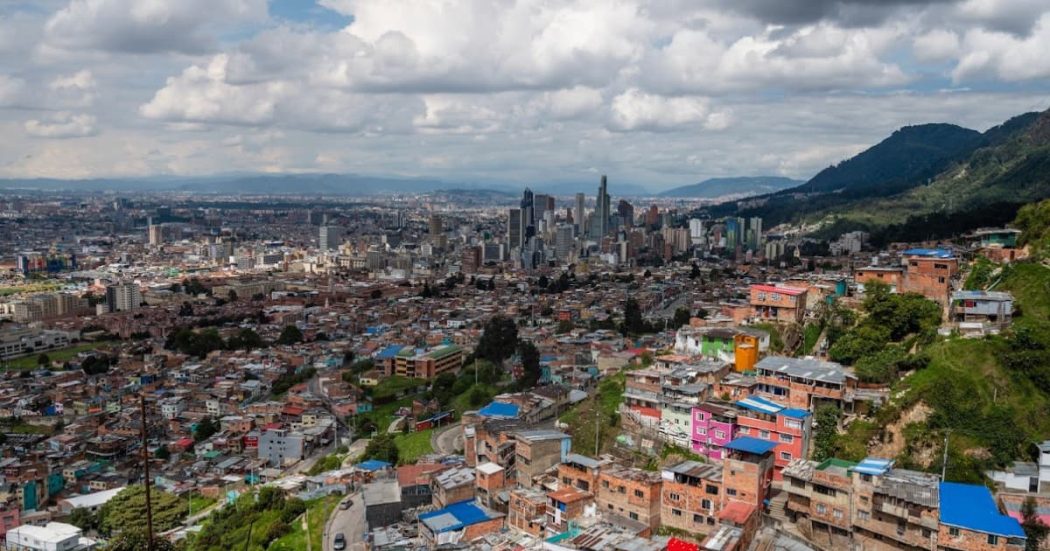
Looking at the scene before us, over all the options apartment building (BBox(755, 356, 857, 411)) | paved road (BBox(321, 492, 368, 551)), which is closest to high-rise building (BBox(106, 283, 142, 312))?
paved road (BBox(321, 492, 368, 551))

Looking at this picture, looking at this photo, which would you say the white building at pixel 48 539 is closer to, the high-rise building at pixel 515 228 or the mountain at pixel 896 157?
the high-rise building at pixel 515 228

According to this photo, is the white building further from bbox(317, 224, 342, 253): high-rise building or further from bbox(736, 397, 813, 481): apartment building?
bbox(317, 224, 342, 253): high-rise building

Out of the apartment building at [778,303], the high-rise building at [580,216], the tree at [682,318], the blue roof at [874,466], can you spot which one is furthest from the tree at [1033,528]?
the high-rise building at [580,216]

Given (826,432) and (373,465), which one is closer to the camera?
(826,432)

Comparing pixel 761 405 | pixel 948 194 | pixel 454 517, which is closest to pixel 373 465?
pixel 454 517

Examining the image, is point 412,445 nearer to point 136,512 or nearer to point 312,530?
point 312,530
